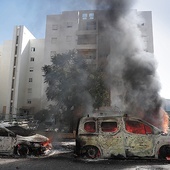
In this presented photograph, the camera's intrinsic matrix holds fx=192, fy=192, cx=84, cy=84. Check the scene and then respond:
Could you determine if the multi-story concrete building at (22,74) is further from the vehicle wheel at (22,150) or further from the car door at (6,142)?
the vehicle wheel at (22,150)

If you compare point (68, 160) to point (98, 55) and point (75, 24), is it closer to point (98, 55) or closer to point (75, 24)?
point (98, 55)

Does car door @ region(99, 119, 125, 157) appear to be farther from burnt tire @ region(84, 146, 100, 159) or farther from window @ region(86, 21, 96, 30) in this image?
window @ region(86, 21, 96, 30)

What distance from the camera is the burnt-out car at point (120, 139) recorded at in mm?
6785

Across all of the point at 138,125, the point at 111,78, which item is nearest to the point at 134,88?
the point at 111,78

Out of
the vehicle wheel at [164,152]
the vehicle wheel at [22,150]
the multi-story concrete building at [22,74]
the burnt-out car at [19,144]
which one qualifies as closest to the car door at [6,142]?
the burnt-out car at [19,144]

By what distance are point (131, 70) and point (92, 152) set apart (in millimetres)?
8976

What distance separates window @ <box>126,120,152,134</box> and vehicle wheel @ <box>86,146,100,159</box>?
4.62 ft

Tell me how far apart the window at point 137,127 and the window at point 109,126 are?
47 centimetres

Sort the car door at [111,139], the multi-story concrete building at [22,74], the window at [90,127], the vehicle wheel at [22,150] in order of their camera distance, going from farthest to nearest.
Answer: the multi-story concrete building at [22,74]
the vehicle wheel at [22,150]
the window at [90,127]
the car door at [111,139]

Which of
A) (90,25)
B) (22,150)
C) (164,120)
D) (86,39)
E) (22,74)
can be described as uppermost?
(90,25)

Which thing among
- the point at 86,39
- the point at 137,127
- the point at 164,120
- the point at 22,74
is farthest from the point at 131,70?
the point at 22,74

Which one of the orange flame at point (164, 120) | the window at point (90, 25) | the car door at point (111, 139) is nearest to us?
the car door at point (111, 139)

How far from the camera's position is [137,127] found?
23.3ft

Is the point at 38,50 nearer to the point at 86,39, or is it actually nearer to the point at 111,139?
the point at 86,39
